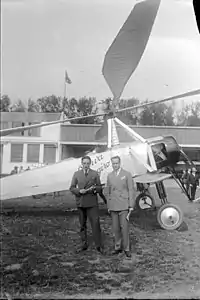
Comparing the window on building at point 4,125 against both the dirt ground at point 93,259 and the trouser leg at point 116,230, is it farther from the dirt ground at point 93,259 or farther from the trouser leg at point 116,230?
the trouser leg at point 116,230

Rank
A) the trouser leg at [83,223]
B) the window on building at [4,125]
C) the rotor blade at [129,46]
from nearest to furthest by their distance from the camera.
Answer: the rotor blade at [129,46]
the trouser leg at [83,223]
the window on building at [4,125]

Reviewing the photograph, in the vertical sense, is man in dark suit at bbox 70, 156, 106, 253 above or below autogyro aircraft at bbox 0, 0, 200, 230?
below

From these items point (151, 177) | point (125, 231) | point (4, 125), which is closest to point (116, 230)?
point (125, 231)

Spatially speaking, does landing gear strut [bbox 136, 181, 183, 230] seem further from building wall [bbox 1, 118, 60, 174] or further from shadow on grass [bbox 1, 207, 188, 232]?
building wall [bbox 1, 118, 60, 174]

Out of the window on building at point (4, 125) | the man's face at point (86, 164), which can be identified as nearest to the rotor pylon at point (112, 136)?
the man's face at point (86, 164)

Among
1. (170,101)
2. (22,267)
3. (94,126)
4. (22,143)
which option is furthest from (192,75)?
(22,267)

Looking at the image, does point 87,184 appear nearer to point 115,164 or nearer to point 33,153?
point 115,164

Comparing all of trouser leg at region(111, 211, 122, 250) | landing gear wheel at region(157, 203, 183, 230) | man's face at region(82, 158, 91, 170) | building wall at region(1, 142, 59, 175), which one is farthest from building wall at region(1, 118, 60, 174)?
landing gear wheel at region(157, 203, 183, 230)
